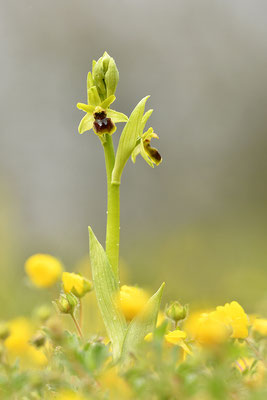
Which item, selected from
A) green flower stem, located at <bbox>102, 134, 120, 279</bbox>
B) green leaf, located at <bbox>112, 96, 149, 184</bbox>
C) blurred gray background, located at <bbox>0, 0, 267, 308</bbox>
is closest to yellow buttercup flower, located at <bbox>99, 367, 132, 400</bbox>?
green flower stem, located at <bbox>102, 134, 120, 279</bbox>

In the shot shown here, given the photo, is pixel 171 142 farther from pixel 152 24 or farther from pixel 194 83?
pixel 152 24

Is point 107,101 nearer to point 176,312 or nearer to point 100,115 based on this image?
point 100,115

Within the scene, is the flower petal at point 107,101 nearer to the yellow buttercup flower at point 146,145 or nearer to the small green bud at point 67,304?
the yellow buttercup flower at point 146,145

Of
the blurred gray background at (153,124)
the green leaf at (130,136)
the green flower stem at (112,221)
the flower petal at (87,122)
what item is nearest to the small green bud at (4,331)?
the green flower stem at (112,221)


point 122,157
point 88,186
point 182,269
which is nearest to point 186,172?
point 88,186

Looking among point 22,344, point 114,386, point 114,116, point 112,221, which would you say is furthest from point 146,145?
point 114,386

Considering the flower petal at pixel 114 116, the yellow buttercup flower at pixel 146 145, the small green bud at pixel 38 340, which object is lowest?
the small green bud at pixel 38 340

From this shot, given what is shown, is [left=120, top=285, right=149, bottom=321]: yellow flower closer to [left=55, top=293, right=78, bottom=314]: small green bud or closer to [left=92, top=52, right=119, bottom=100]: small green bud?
[left=55, top=293, right=78, bottom=314]: small green bud
